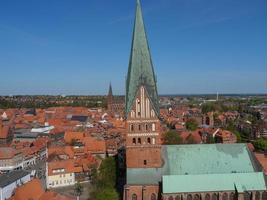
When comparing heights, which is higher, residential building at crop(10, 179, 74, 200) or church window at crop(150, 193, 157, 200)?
church window at crop(150, 193, 157, 200)

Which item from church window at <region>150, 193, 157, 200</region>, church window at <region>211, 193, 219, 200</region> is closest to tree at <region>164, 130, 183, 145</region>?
church window at <region>150, 193, 157, 200</region>

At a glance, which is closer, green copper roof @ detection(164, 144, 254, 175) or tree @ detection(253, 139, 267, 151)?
green copper roof @ detection(164, 144, 254, 175)

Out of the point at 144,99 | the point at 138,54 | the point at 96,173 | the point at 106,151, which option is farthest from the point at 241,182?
the point at 106,151

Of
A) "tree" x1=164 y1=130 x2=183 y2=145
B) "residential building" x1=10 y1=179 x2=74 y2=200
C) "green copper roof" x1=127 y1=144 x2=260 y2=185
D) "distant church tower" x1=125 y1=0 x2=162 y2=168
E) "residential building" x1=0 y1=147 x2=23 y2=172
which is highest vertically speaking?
"distant church tower" x1=125 y1=0 x2=162 y2=168

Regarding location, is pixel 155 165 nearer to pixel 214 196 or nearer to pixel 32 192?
pixel 214 196

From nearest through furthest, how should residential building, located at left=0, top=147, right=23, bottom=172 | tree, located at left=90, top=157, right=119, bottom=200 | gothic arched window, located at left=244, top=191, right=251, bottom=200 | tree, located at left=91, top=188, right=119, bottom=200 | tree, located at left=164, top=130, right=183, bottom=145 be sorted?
gothic arched window, located at left=244, top=191, right=251, bottom=200, tree, located at left=91, top=188, right=119, bottom=200, tree, located at left=90, top=157, right=119, bottom=200, tree, located at left=164, top=130, right=183, bottom=145, residential building, located at left=0, top=147, right=23, bottom=172

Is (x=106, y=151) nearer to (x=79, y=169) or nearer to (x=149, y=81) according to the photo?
Answer: (x=79, y=169)

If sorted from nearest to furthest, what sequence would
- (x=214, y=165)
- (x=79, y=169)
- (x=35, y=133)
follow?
(x=214, y=165)
(x=79, y=169)
(x=35, y=133)

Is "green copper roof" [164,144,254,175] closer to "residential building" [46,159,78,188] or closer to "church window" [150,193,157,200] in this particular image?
"church window" [150,193,157,200]
